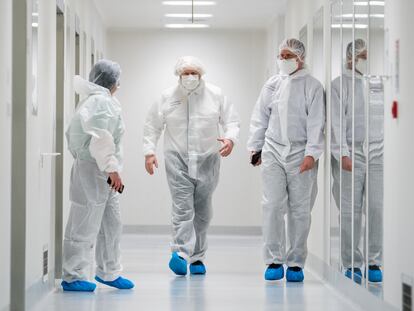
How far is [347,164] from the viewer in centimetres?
515

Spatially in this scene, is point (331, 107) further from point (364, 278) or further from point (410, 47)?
point (410, 47)

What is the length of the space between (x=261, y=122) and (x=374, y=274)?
188 cm

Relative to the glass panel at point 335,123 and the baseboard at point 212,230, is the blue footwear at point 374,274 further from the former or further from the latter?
the baseboard at point 212,230

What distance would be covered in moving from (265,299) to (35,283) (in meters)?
1.28

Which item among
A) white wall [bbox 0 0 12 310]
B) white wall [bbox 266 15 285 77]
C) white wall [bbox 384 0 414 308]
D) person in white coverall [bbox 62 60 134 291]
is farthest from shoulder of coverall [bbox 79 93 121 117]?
white wall [bbox 266 15 285 77]

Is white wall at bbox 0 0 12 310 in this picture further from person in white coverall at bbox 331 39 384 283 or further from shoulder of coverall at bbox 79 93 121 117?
person in white coverall at bbox 331 39 384 283

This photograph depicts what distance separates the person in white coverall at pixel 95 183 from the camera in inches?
197

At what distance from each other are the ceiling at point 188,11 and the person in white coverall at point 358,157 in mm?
3744

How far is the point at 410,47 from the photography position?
374 cm

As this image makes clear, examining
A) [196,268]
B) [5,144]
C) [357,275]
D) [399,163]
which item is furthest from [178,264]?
[399,163]

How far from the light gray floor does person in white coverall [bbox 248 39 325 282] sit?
0.23 meters

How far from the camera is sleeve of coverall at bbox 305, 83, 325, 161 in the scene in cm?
573

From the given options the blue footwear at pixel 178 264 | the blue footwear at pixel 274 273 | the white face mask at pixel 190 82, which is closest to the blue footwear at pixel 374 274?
the blue footwear at pixel 274 273

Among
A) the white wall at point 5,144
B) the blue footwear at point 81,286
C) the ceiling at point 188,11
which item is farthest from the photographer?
the ceiling at point 188,11
